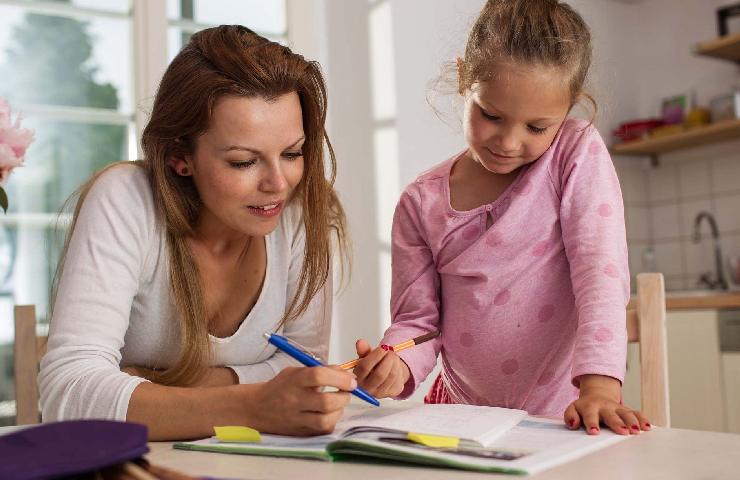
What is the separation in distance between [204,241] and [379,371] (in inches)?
16.2

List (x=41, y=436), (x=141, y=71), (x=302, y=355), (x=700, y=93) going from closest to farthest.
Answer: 1. (x=41, y=436)
2. (x=302, y=355)
3. (x=141, y=71)
4. (x=700, y=93)

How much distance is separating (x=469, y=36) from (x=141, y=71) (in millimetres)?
2166

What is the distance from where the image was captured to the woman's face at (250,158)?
1191mm

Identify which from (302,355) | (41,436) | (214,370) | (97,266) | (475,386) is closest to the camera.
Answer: (41,436)

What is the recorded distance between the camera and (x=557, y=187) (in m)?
1.31

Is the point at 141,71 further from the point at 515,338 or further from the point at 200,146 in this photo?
the point at 515,338

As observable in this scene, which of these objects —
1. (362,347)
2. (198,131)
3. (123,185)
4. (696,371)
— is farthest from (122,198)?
(696,371)

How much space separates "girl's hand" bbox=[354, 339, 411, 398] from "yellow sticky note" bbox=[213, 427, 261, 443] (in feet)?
0.73

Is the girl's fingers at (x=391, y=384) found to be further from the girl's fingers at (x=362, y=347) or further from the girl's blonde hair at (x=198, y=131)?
the girl's blonde hair at (x=198, y=131)

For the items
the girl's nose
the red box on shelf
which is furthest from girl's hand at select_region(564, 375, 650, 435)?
the red box on shelf

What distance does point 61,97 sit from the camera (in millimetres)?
3154

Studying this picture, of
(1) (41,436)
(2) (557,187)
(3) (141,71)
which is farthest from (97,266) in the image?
(3) (141,71)

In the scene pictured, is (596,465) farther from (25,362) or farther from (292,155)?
(25,362)

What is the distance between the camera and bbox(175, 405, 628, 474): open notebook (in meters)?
0.72
